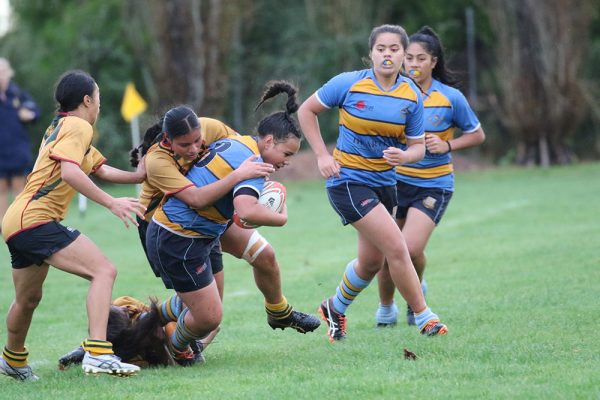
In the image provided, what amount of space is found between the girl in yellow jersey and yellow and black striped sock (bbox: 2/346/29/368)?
91mm

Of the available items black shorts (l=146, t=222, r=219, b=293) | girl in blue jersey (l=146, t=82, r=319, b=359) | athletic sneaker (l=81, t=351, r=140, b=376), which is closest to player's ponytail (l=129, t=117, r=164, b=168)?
girl in blue jersey (l=146, t=82, r=319, b=359)

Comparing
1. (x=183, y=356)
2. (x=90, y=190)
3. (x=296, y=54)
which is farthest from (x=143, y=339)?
(x=296, y=54)

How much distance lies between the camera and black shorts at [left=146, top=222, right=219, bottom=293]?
5.83 m

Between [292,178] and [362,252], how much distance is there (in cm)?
2022

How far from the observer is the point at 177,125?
562 centimetres

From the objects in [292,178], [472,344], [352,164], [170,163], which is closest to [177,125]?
[170,163]

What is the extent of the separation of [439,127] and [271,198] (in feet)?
6.85

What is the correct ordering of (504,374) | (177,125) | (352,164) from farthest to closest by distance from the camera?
1. (352,164)
2. (177,125)
3. (504,374)

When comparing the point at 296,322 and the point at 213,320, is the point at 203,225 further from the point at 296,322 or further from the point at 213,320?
the point at 296,322

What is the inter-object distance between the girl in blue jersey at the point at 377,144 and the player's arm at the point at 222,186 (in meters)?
0.89

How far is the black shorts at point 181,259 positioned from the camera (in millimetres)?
5832

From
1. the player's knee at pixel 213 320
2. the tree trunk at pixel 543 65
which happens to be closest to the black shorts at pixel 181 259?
the player's knee at pixel 213 320

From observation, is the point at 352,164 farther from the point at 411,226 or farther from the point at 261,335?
the point at 261,335

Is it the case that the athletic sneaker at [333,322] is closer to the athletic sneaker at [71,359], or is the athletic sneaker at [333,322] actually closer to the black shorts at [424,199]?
the black shorts at [424,199]
